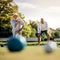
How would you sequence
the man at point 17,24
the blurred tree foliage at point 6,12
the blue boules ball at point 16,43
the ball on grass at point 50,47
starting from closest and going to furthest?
the blue boules ball at point 16,43
the ball on grass at point 50,47
the man at point 17,24
the blurred tree foliage at point 6,12

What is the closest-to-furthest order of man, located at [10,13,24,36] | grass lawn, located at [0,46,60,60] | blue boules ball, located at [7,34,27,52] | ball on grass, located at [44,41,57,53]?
grass lawn, located at [0,46,60,60] < blue boules ball, located at [7,34,27,52] < ball on grass, located at [44,41,57,53] < man, located at [10,13,24,36]

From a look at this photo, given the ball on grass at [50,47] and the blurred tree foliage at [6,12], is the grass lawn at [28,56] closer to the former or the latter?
the ball on grass at [50,47]

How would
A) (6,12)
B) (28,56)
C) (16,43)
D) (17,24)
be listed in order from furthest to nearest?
1. (6,12)
2. (17,24)
3. (16,43)
4. (28,56)

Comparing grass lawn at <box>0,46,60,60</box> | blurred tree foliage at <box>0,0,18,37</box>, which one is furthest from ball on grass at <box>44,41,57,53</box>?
blurred tree foliage at <box>0,0,18,37</box>

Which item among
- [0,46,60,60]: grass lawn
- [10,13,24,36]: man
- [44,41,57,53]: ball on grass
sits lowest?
[0,46,60,60]: grass lawn

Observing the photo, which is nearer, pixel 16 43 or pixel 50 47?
pixel 16 43

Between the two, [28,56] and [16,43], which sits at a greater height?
[16,43]

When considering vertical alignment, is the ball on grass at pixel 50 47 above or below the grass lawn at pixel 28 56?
above

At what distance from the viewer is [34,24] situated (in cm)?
6131

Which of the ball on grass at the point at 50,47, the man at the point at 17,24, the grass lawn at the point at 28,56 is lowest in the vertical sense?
the grass lawn at the point at 28,56

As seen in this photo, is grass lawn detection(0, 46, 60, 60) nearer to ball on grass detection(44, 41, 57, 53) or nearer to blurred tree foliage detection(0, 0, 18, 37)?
ball on grass detection(44, 41, 57, 53)

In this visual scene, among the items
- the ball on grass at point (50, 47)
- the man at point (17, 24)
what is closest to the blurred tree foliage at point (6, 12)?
the man at point (17, 24)

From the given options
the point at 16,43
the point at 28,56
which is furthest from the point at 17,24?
the point at 28,56

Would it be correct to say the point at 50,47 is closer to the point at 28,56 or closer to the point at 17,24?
the point at 28,56
